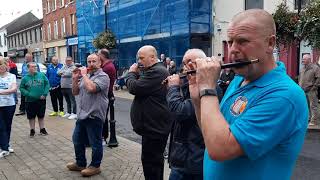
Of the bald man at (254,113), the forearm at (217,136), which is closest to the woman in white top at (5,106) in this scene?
the bald man at (254,113)

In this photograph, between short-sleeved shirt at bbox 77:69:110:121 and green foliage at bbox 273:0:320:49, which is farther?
green foliage at bbox 273:0:320:49

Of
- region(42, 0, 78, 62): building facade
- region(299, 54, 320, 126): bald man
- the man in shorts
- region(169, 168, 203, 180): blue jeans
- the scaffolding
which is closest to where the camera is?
region(169, 168, 203, 180): blue jeans

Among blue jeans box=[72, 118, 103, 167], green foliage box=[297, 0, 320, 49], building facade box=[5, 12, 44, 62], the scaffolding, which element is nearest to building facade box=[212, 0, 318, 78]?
green foliage box=[297, 0, 320, 49]

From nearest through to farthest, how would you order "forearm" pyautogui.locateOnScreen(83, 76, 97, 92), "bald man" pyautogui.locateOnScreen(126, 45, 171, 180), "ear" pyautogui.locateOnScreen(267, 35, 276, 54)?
"ear" pyautogui.locateOnScreen(267, 35, 276, 54) < "bald man" pyautogui.locateOnScreen(126, 45, 171, 180) < "forearm" pyautogui.locateOnScreen(83, 76, 97, 92)

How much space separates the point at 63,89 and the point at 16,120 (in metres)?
1.56

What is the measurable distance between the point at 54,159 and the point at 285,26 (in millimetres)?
8321

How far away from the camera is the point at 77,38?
34.8m

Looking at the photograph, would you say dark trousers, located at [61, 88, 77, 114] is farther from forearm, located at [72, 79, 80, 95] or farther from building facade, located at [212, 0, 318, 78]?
building facade, located at [212, 0, 318, 78]

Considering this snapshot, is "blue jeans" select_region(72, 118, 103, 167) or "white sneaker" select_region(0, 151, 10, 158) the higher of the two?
"blue jeans" select_region(72, 118, 103, 167)

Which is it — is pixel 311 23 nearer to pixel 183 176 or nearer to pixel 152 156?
pixel 152 156

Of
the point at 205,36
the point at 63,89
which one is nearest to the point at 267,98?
the point at 63,89

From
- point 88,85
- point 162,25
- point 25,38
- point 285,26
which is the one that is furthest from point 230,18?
point 25,38

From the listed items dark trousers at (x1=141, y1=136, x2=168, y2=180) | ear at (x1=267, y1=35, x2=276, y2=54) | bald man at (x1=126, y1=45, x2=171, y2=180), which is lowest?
dark trousers at (x1=141, y1=136, x2=168, y2=180)

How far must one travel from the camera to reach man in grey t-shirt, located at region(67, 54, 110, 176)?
523cm
